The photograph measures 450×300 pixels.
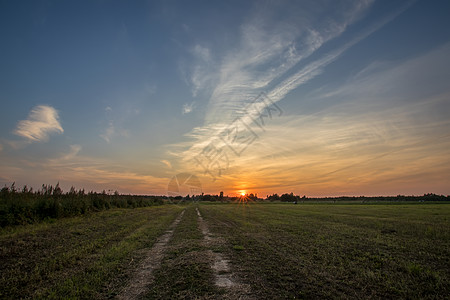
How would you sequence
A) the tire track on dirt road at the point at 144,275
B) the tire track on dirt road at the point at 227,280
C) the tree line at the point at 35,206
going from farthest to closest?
the tree line at the point at 35,206 < the tire track on dirt road at the point at 144,275 < the tire track on dirt road at the point at 227,280

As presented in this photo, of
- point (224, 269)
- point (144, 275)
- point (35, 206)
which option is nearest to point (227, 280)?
point (224, 269)

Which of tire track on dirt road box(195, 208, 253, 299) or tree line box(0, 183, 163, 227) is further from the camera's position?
tree line box(0, 183, 163, 227)

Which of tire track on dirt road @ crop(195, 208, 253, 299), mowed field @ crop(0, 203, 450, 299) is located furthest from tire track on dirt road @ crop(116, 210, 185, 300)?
tire track on dirt road @ crop(195, 208, 253, 299)

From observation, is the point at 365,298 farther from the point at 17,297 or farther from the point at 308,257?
the point at 17,297

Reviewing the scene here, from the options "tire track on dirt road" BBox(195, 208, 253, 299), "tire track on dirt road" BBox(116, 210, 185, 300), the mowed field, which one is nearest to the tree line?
the mowed field

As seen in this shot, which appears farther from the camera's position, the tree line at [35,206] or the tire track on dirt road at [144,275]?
the tree line at [35,206]

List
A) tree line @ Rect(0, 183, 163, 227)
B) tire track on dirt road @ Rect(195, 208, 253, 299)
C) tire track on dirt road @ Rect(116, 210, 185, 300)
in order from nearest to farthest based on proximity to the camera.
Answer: tire track on dirt road @ Rect(195, 208, 253, 299), tire track on dirt road @ Rect(116, 210, 185, 300), tree line @ Rect(0, 183, 163, 227)

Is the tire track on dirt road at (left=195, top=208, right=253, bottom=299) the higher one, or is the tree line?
the tree line

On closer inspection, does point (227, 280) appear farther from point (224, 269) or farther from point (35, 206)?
point (35, 206)

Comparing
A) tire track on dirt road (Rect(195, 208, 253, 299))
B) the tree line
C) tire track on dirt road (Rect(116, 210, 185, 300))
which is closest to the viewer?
tire track on dirt road (Rect(195, 208, 253, 299))

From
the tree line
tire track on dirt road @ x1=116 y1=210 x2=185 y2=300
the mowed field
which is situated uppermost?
the tree line

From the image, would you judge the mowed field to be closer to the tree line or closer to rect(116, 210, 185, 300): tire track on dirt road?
rect(116, 210, 185, 300): tire track on dirt road

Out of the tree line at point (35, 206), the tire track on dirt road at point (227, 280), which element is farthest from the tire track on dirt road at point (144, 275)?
the tree line at point (35, 206)

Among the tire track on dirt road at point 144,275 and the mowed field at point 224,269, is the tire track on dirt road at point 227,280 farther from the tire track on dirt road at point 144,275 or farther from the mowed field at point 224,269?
the tire track on dirt road at point 144,275
